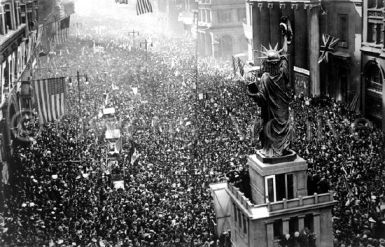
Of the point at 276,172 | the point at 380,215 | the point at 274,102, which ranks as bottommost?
the point at 380,215

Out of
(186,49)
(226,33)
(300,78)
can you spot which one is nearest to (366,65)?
(300,78)

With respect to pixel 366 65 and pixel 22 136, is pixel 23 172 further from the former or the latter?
pixel 366 65

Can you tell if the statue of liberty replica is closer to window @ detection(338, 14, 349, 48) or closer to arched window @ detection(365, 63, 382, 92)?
arched window @ detection(365, 63, 382, 92)

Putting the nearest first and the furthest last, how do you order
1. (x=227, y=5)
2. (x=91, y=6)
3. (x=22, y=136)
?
(x=22, y=136)
(x=227, y=5)
(x=91, y=6)

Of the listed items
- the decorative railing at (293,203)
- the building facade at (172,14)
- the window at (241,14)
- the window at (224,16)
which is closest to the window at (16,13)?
the decorative railing at (293,203)

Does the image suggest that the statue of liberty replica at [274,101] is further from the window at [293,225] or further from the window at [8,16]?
the window at [8,16]

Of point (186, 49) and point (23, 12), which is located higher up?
point (23, 12)

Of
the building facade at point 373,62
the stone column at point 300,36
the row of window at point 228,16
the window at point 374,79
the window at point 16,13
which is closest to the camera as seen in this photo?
the building facade at point 373,62

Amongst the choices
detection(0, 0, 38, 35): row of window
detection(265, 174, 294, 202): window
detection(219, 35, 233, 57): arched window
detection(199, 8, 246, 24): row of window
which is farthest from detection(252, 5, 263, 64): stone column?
detection(265, 174, 294, 202): window
